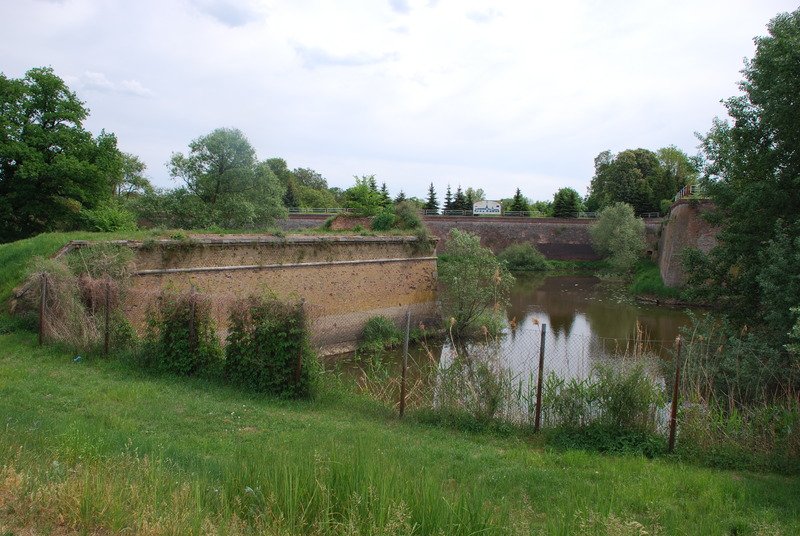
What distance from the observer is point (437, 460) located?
5.79 m

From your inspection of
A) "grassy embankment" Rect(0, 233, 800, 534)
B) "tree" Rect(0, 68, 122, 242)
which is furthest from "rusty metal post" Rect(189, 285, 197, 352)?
"tree" Rect(0, 68, 122, 242)

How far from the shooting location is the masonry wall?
1411 cm

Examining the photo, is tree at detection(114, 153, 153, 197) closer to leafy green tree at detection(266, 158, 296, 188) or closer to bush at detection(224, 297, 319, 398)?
leafy green tree at detection(266, 158, 296, 188)

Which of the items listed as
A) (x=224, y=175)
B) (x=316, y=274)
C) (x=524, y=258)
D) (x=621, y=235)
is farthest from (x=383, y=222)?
(x=524, y=258)

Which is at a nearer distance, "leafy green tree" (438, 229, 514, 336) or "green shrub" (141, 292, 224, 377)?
"green shrub" (141, 292, 224, 377)

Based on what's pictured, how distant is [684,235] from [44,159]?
2944cm

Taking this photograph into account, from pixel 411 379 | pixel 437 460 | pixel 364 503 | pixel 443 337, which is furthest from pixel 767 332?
pixel 443 337

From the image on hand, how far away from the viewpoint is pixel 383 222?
22234 millimetres

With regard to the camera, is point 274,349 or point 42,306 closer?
point 274,349

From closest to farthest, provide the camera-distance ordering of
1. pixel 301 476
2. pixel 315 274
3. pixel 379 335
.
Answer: pixel 301 476
pixel 315 274
pixel 379 335

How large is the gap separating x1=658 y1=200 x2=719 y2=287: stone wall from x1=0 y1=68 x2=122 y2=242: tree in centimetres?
2613

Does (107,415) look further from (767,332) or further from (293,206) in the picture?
(293,206)

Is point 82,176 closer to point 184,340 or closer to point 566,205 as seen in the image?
point 184,340

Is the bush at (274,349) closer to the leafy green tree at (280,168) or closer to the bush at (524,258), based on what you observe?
the bush at (524,258)
